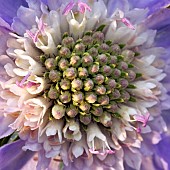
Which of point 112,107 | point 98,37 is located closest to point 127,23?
point 98,37

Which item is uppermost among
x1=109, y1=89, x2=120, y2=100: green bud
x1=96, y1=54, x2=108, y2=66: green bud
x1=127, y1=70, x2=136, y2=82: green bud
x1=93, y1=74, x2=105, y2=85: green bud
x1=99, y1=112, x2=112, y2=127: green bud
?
x1=96, y1=54, x2=108, y2=66: green bud

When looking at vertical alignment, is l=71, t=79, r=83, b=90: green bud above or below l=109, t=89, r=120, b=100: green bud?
above

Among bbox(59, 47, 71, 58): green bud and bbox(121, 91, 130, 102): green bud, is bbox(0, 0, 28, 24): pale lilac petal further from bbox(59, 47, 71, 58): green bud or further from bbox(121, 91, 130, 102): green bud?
bbox(121, 91, 130, 102): green bud

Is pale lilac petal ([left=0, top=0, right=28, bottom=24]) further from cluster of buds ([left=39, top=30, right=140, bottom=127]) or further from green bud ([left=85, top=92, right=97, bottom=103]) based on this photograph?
green bud ([left=85, top=92, right=97, bottom=103])

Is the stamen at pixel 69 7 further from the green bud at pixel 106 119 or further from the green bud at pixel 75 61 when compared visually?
the green bud at pixel 106 119

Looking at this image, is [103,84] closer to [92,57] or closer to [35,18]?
[92,57]

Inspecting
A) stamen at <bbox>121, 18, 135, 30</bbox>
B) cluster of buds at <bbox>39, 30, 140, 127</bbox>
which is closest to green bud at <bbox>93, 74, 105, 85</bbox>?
cluster of buds at <bbox>39, 30, 140, 127</bbox>

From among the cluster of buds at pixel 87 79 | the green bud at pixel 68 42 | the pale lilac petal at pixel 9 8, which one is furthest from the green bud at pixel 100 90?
the pale lilac petal at pixel 9 8

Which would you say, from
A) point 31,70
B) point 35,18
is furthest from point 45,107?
point 35,18
